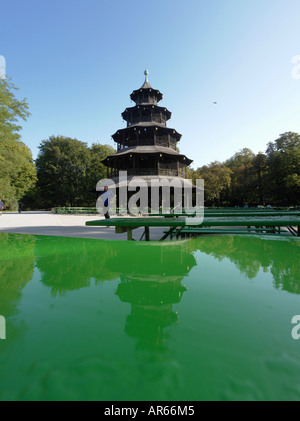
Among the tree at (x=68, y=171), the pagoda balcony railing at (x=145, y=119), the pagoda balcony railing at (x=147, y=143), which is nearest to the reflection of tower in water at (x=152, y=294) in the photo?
the pagoda balcony railing at (x=147, y=143)

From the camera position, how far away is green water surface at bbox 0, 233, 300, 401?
1.30 metres

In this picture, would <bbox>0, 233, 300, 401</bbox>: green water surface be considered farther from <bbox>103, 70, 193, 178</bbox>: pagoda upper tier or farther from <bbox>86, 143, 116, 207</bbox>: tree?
<bbox>86, 143, 116, 207</bbox>: tree

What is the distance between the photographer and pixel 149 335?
1825mm

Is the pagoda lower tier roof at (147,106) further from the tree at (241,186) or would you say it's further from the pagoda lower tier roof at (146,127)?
the tree at (241,186)

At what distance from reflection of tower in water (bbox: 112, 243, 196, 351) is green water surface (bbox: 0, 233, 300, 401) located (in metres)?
0.01

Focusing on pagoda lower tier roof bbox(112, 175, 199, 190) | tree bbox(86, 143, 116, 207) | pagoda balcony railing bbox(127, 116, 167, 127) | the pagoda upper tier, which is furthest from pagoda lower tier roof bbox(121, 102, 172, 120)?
tree bbox(86, 143, 116, 207)

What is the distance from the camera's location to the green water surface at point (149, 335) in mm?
1300

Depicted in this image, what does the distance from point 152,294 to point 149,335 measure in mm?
900

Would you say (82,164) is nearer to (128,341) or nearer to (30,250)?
(30,250)

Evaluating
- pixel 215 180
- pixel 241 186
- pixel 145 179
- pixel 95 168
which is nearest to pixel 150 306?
pixel 145 179

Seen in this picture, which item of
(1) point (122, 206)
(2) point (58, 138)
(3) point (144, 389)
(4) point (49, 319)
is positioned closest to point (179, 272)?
(4) point (49, 319)

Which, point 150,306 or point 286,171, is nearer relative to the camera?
point 150,306

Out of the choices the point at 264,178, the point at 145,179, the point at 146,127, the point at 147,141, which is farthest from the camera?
the point at 264,178

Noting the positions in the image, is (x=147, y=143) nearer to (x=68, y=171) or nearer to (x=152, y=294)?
(x=68, y=171)
